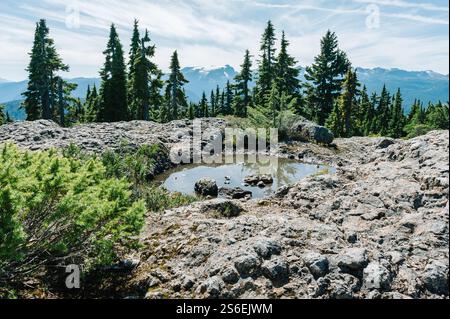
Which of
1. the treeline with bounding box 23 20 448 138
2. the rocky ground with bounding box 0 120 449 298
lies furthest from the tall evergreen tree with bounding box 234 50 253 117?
the rocky ground with bounding box 0 120 449 298

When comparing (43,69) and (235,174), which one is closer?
(235,174)

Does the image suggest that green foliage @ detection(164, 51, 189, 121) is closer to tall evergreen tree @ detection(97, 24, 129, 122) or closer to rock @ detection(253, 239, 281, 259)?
tall evergreen tree @ detection(97, 24, 129, 122)

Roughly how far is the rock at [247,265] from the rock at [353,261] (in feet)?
5.07

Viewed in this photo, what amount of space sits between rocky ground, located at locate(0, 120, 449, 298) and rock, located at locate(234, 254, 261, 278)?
20 mm

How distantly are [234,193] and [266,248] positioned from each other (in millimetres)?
9592

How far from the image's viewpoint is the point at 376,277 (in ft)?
20.4

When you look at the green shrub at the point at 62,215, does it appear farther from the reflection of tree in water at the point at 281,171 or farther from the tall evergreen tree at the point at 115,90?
the tall evergreen tree at the point at 115,90

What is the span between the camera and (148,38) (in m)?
41.6

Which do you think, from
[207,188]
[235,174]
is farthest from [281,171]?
[207,188]

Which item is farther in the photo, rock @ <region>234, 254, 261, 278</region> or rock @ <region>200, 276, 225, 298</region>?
rock @ <region>234, 254, 261, 278</region>

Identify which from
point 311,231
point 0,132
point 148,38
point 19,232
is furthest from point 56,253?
point 148,38

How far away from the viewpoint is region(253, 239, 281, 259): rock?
7066 mm

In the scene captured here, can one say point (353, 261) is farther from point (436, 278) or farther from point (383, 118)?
point (383, 118)

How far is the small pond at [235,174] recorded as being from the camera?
19.0 metres
